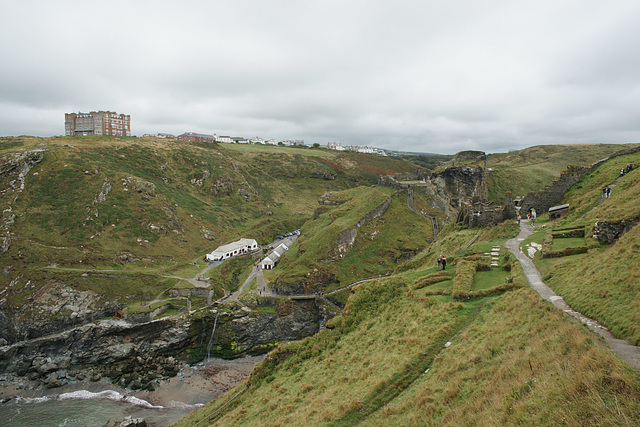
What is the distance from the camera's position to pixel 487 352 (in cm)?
998

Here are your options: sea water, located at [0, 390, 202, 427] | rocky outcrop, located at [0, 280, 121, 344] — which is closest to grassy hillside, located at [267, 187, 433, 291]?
sea water, located at [0, 390, 202, 427]

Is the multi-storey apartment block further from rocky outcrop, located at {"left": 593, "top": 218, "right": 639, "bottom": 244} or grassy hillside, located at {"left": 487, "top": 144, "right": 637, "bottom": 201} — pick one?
rocky outcrop, located at {"left": 593, "top": 218, "right": 639, "bottom": 244}

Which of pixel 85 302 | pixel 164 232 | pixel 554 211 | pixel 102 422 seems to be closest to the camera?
pixel 554 211

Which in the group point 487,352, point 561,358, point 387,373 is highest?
point 561,358

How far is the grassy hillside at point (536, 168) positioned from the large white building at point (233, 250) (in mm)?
54101

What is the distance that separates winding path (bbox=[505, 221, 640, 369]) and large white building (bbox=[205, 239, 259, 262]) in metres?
58.4

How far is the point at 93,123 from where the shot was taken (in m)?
141

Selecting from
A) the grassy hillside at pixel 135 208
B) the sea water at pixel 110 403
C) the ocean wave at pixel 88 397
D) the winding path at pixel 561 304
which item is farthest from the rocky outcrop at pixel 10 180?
the winding path at pixel 561 304

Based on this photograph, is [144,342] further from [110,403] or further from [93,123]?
[93,123]

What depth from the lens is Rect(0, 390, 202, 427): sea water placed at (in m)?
33.7

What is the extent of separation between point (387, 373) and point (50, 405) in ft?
145

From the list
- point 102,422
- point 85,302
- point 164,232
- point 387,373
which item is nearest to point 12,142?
point 164,232

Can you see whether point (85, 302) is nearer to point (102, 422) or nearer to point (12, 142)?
point (102, 422)

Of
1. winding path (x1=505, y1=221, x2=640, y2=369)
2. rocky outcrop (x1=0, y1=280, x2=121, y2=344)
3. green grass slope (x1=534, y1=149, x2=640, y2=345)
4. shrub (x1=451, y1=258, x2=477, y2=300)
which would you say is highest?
green grass slope (x1=534, y1=149, x2=640, y2=345)
